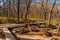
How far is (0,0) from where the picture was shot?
2319cm

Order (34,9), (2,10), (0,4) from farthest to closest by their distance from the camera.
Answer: (34,9) < (2,10) < (0,4)

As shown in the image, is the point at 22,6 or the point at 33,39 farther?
the point at 22,6

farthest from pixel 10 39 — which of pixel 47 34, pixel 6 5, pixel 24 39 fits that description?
pixel 6 5

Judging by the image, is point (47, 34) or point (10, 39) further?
point (47, 34)

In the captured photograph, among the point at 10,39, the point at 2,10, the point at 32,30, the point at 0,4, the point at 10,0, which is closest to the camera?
the point at 10,39

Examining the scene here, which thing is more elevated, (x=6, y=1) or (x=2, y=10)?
(x=6, y=1)

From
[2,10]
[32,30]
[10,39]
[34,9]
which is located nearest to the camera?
[10,39]

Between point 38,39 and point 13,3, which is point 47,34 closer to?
point 38,39

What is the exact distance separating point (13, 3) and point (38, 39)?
618 inches

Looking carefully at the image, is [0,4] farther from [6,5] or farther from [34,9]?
[34,9]

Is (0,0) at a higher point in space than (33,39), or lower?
higher

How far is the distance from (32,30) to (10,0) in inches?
479

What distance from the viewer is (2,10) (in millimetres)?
26734

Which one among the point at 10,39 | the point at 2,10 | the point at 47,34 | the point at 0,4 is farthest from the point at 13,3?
the point at 10,39
